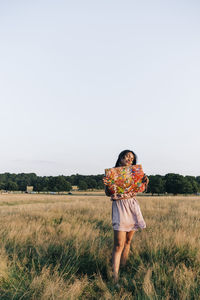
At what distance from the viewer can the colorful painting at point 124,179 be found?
3426mm

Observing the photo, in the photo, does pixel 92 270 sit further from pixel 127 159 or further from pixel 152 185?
pixel 152 185

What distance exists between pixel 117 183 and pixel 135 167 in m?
0.38

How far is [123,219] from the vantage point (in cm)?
338

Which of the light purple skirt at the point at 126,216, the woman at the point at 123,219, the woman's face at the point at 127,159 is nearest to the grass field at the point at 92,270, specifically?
the woman at the point at 123,219

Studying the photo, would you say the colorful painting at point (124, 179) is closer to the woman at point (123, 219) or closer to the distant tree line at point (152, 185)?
the woman at point (123, 219)

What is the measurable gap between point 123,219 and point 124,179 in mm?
593

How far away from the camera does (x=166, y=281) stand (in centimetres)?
296

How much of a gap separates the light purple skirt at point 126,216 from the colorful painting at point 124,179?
19cm

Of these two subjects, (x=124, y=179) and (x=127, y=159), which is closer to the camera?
(x=124, y=179)

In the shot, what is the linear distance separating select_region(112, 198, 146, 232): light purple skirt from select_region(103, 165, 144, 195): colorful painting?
0.62 ft

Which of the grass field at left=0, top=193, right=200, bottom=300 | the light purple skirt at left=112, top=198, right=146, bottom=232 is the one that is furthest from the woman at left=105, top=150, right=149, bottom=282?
the grass field at left=0, top=193, right=200, bottom=300

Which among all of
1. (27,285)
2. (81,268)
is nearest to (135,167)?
(81,268)

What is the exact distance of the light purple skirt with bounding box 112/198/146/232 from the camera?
3.37 meters

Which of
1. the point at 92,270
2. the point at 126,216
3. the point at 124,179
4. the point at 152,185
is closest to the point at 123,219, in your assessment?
the point at 126,216
